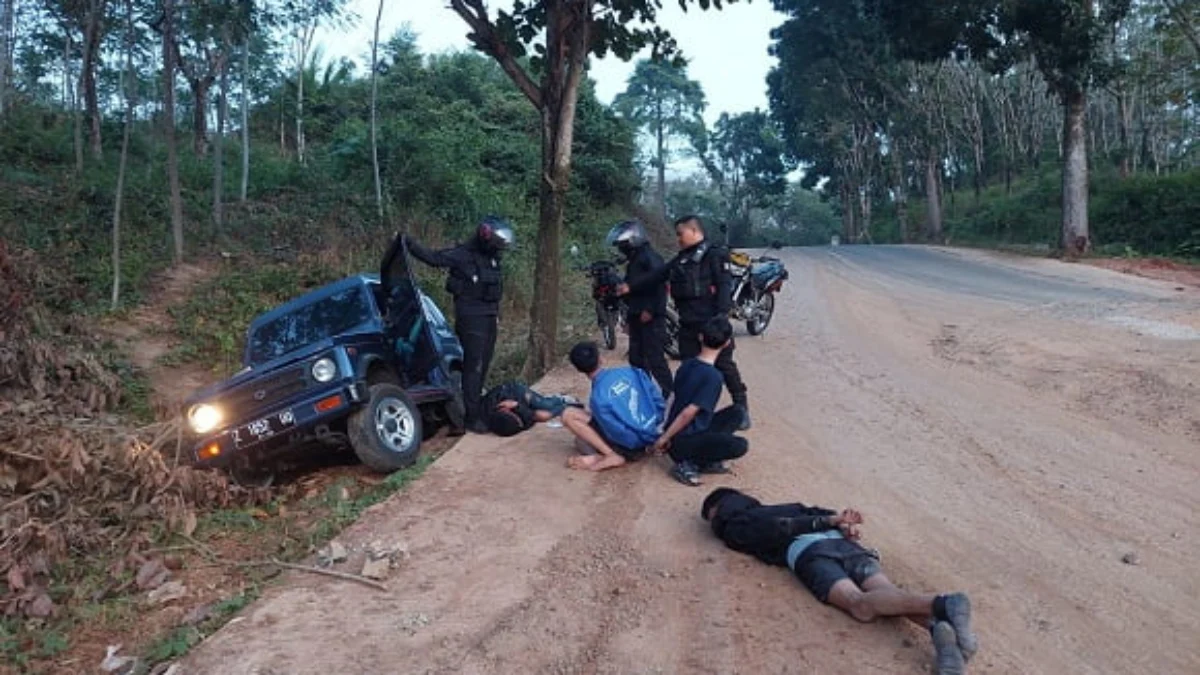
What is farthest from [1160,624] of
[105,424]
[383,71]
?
[383,71]

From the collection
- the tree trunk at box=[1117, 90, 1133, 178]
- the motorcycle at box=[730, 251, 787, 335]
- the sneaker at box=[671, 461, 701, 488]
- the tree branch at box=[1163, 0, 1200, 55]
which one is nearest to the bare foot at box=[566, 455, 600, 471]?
the sneaker at box=[671, 461, 701, 488]

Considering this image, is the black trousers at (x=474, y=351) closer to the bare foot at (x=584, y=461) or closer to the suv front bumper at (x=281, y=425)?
the suv front bumper at (x=281, y=425)

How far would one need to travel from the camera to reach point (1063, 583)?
14.8 feet

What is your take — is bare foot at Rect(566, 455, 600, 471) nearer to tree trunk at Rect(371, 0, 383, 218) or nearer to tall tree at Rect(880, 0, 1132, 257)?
Answer: tree trunk at Rect(371, 0, 383, 218)

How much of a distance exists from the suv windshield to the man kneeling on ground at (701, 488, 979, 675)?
431cm

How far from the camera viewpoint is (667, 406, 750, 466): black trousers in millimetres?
5973

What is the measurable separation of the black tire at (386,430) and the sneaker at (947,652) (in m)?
4.46

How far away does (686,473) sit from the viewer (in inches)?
244

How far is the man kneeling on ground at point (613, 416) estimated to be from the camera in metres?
6.45

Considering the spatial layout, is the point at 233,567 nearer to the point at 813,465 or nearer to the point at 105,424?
the point at 105,424

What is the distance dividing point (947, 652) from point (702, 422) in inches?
108

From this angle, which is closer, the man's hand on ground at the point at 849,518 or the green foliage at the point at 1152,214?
the man's hand on ground at the point at 849,518

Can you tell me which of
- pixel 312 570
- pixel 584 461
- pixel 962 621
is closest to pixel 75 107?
pixel 584 461

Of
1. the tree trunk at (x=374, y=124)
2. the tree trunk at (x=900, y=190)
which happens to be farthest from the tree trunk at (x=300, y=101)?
the tree trunk at (x=900, y=190)
